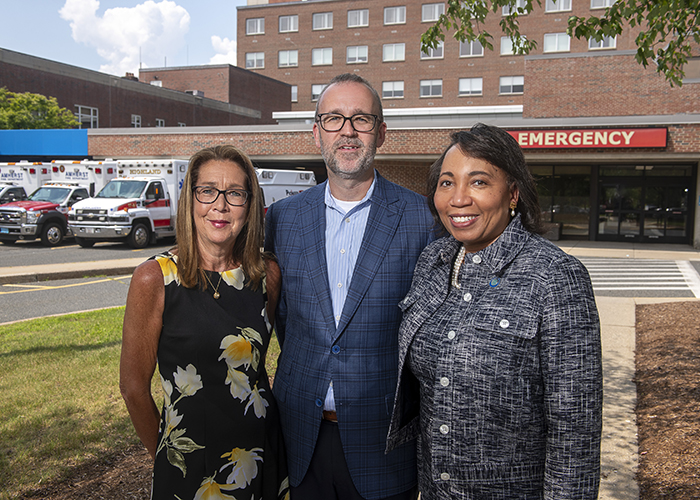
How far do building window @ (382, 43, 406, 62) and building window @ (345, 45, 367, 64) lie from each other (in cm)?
197

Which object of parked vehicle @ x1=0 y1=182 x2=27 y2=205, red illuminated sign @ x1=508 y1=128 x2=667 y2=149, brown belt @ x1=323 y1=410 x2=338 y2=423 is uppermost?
red illuminated sign @ x1=508 y1=128 x2=667 y2=149

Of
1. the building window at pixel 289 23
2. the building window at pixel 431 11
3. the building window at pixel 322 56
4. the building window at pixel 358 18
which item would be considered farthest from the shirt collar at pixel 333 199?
the building window at pixel 289 23

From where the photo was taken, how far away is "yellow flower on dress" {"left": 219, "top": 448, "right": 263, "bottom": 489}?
2.21 meters

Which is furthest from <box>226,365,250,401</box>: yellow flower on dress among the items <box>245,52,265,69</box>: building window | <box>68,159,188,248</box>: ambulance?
<box>245,52,265,69</box>: building window

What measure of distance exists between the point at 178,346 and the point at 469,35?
19.6 ft

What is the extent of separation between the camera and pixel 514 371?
178 cm

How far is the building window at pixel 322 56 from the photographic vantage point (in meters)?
52.7

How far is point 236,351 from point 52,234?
1892 cm

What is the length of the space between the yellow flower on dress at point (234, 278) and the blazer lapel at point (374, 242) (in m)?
0.45

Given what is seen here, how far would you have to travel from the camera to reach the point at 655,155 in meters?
19.6

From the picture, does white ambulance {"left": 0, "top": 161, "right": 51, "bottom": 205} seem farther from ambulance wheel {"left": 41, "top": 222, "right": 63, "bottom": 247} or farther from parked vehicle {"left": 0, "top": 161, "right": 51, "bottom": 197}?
ambulance wheel {"left": 41, "top": 222, "right": 63, "bottom": 247}

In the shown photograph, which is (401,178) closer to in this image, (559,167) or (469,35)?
(559,167)

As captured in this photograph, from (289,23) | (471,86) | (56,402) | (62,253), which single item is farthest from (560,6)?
(56,402)

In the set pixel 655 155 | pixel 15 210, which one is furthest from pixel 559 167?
pixel 15 210
